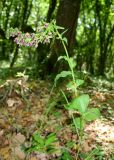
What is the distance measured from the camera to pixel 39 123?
442cm

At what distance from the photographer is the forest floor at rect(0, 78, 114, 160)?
3.92 meters

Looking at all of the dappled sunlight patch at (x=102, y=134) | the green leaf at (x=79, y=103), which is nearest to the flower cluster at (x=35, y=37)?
the green leaf at (x=79, y=103)

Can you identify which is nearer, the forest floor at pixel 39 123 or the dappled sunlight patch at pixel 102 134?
the forest floor at pixel 39 123

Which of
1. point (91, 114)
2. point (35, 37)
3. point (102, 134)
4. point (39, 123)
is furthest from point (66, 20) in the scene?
point (91, 114)

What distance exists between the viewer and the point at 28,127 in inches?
170

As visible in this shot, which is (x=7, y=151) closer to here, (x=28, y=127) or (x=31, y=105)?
(x=28, y=127)

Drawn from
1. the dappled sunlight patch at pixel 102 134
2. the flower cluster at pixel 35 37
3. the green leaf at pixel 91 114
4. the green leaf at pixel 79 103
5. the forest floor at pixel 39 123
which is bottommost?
the dappled sunlight patch at pixel 102 134

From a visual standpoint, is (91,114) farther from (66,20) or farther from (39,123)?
(66,20)

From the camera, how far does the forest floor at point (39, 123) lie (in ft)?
12.9

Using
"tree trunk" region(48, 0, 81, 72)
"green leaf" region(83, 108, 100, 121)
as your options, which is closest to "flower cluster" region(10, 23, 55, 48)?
"green leaf" region(83, 108, 100, 121)

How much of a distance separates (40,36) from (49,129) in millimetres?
1662

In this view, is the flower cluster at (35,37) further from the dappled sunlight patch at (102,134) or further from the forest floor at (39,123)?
the dappled sunlight patch at (102,134)

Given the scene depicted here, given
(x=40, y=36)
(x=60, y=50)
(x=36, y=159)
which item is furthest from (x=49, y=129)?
(x=60, y=50)

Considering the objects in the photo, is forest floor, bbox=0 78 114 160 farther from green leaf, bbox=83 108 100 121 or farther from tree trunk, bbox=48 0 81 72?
tree trunk, bbox=48 0 81 72
